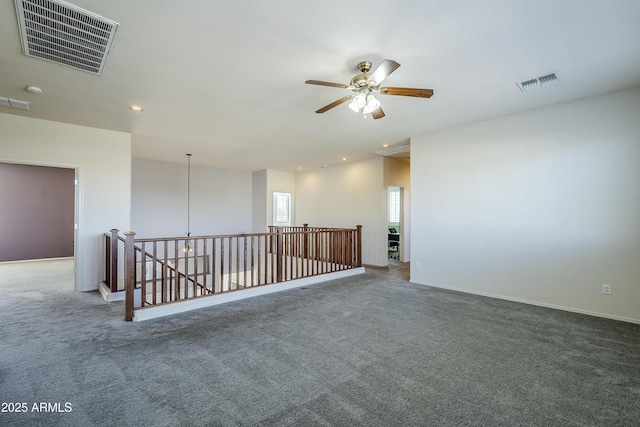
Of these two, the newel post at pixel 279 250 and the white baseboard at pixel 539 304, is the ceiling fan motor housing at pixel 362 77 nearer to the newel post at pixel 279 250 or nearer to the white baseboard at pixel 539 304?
the newel post at pixel 279 250

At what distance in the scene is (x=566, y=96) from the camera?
351cm

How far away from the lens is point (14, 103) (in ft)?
12.1

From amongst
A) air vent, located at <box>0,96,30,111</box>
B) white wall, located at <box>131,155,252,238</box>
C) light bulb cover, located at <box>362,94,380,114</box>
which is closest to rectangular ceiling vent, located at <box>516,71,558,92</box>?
light bulb cover, located at <box>362,94,380,114</box>

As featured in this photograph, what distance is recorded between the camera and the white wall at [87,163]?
4.14m

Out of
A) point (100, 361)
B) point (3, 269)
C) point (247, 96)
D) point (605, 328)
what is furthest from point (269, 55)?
point (3, 269)

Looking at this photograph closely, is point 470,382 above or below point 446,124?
below

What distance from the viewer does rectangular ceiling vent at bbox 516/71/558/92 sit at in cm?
302

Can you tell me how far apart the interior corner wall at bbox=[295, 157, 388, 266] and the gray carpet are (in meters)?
3.22

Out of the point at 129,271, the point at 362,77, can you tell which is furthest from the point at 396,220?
the point at 129,271

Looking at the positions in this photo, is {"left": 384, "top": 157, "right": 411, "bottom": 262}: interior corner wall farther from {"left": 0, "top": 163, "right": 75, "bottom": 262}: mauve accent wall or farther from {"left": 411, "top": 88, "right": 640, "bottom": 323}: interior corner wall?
{"left": 0, "top": 163, "right": 75, "bottom": 262}: mauve accent wall

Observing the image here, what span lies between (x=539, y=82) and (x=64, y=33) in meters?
4.67

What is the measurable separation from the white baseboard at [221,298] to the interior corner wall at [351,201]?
1762 mm

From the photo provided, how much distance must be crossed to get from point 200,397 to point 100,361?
3.81 feet

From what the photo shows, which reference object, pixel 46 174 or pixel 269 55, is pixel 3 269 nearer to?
pixel 46 174
